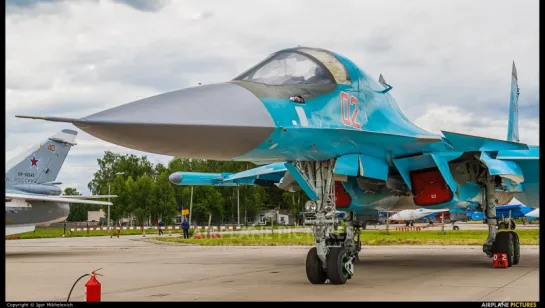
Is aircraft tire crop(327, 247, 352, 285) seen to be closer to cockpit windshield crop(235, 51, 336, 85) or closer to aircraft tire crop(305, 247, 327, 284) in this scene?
aircraft tire crop(305, 247, 327, 284)

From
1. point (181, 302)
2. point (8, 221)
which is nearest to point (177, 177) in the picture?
point (181, 302)

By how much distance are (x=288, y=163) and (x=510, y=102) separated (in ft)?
26.9

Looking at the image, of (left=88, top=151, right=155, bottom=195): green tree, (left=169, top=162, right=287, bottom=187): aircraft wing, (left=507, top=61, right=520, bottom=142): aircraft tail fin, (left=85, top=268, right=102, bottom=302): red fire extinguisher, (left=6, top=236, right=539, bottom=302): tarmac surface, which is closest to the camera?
(left=85, top=268, right=102, bottom=302): red fire extinguisher

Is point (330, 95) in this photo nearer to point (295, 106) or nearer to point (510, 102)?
point (295, 106)

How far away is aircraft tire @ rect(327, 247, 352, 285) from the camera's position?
307 inches

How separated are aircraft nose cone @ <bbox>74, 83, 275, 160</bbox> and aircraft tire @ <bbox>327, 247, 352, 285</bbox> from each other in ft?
6.08

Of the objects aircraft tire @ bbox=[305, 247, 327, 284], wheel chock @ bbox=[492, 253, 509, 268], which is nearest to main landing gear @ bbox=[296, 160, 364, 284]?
aircraft tire @ bbox=[305, 247, 327, 284]

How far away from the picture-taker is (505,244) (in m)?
10.8

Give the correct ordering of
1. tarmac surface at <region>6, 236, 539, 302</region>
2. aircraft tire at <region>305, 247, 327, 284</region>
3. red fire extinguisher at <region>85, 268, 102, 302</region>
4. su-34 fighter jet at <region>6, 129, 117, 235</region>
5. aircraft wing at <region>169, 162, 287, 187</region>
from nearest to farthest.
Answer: red fire extinguisher at <region>85, 268, 102, 302</region>
tarmac surface at <region>6, 236, 539, 302</region>
aircraft tire at <region>305, 247, 327, 284</region>
aircraft wing at <region>169, 162, 287, 187</region>
su-34 fighter jet at <region>6, 129, 117, 235</region>

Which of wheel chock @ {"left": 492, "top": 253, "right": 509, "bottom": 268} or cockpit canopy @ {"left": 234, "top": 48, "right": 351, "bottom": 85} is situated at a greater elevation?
cockpit canopy @ {"left": 234, "top": 48, "right": 351, "bottom": 85}

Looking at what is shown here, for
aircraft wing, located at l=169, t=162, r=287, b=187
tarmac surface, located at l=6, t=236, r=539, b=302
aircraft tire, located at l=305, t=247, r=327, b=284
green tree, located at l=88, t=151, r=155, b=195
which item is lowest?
tarmac surface, located at l=6, t=236, r=539, b=302

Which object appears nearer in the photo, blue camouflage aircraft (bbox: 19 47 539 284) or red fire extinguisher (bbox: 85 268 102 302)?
red fire extinguisher (bbox: 85 268 102 302)

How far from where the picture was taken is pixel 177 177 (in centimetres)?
1220

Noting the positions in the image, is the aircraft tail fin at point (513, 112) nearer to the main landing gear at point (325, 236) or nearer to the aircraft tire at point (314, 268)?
the main landing gear at point (325, 236)
